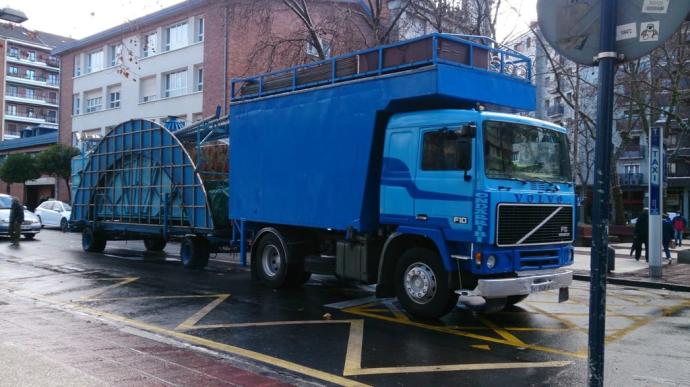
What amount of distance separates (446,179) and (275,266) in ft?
14.1

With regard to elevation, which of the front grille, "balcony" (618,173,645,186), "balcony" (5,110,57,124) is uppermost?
"balcony" (5,110,57,124)

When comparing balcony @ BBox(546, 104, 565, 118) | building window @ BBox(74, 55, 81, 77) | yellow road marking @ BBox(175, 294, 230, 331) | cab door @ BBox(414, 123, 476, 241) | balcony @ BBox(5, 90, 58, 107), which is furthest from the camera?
balcony @ BBox(5, 90, 58, 107)

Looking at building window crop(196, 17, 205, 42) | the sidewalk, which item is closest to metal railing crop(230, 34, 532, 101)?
the sidewalk

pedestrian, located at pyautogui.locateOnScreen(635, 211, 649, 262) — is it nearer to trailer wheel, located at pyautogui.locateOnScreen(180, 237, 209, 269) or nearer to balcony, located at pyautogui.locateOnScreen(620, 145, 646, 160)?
trailer wheel, located at pyautogui.locateOnScreen(180, 237, 209, 269)

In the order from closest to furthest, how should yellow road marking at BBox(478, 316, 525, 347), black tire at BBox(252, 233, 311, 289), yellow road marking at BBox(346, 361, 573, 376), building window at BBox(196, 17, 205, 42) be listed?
yellow road marking at BBox(346, 361, 573, 376), yellow road marking at BBox(478, 316, 525, 347), black tire at BBox(252, 233, 311, 289), building window at BBox(196, 17, 205, 42)

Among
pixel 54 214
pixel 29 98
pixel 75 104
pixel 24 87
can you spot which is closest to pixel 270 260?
Result: pixel 54 214

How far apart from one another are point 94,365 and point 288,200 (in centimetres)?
507

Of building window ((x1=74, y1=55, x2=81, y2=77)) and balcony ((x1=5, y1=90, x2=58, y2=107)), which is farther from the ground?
balcony ((x1=5, y1=90, x2=58, y2=107))

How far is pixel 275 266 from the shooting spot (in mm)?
10758

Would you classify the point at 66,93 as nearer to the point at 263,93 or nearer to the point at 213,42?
the point at 213,42

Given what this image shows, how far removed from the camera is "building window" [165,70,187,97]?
3553 cm

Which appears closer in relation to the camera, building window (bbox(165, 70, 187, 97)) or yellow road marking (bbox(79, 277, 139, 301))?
yellow road marking (bbox(79, 277, 139, 301))

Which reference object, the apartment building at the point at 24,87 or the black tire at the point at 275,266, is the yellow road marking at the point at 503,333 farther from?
the apartment building at the point at 24,87

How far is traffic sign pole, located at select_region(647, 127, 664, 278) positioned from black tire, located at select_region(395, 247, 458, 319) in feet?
25.4
